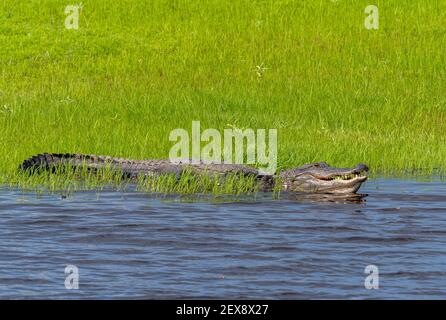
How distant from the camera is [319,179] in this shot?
17484mm

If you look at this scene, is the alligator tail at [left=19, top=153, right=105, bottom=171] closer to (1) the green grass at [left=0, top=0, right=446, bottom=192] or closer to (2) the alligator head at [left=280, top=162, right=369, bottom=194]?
(1) the green grass at [left=0, top=0, right=446, bottom=192]

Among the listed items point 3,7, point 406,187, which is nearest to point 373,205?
point 406,187

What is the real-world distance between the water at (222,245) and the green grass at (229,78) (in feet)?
9.07

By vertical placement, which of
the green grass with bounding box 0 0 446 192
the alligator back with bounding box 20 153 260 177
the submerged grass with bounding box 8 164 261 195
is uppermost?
the green grass with bounding box 0 0 446 192

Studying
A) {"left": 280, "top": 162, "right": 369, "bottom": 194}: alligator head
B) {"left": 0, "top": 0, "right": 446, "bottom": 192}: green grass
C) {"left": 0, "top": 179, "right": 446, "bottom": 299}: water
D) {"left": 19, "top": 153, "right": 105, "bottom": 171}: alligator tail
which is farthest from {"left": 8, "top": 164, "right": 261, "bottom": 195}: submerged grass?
{"left": 280, "top": 162, "right": 369, "bottom": 194}: alligator head

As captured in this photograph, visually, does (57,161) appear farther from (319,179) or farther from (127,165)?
(319,179)

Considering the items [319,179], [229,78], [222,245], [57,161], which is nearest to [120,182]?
[57,161]

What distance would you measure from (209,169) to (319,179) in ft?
5.75

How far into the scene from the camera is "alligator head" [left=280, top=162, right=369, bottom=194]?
17.1 m

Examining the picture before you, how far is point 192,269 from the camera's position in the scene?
1162cm

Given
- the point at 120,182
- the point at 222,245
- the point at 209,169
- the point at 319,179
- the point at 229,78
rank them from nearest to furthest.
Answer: the point at 222,245 < the point at 319,179 < the point at 209,169 < the point at 120,182 < the point at 229,78

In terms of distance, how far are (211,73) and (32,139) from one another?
21.8ft

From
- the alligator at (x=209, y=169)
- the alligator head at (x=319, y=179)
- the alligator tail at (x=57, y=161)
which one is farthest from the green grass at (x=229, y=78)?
the alligator head at (x=319, y=179)

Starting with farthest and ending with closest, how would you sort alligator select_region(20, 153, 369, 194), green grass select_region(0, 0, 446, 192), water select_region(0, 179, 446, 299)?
green grass select_region(0, 0, 446, 192)
alligator select_region(20, 153, 369, 194)
water select_region(0, 179, 446, 299)
